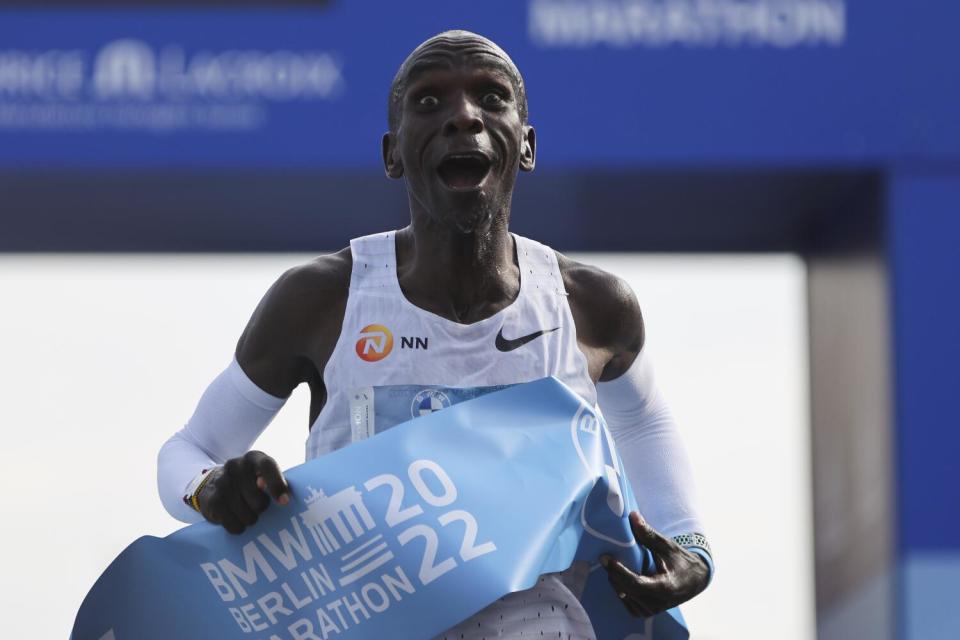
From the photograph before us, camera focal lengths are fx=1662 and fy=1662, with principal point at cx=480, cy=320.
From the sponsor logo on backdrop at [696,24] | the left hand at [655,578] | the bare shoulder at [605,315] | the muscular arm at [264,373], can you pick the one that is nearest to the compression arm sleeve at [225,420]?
the muscular arm at [264,373]

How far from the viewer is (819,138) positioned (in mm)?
7285

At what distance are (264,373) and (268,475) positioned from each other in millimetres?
373

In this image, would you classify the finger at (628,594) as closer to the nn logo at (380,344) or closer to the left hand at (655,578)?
the left hand at (655,578)

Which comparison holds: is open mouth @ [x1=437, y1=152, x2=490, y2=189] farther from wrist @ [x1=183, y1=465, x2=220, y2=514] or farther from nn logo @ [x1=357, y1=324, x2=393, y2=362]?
wrist @ [x1=183, y1=465, x2=220, y2=514]

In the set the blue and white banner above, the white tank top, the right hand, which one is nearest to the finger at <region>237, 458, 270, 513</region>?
the right hand

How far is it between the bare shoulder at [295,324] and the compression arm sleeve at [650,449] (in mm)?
450

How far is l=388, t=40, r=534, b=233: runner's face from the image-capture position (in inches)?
92.0

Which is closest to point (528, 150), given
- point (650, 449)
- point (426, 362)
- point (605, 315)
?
point (605, 315)

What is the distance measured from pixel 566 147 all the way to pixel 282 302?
4.92m

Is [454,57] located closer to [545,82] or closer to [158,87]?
[545,82]

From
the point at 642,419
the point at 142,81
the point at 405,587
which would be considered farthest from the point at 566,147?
the point at 405,587

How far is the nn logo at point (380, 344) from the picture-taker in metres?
2.37

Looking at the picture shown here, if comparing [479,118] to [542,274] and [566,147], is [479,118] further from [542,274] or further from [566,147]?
[566,147]

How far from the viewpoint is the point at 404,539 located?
2.21 metres
